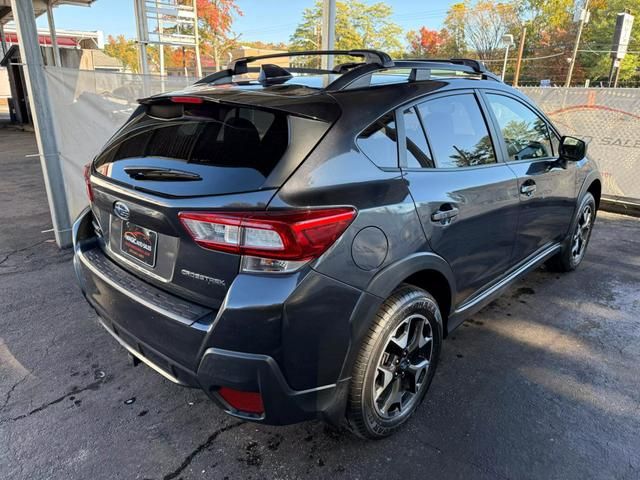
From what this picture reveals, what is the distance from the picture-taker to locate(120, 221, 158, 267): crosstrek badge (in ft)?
6.53

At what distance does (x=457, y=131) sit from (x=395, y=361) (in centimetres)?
136

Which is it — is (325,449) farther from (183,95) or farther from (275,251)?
(183,95)

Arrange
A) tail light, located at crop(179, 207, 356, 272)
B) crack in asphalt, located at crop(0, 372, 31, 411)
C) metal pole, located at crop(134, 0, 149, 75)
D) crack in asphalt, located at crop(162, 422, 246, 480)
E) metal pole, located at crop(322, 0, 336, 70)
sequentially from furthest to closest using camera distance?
metal pole, located at crop(134, 0, 149, 75) → metal pole, located at crop(322, 0, 336, 70) → crack in asphalt, located at crop(0, 372, 31, 411) → crack in asphalt, located at crop(162, 422, 246, 480) → tail light, located at crop(179, 207, 356, 272)

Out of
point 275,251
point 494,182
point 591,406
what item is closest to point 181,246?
point 275,251

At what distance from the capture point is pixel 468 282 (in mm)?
2666

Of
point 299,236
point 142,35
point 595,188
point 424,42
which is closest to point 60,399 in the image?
point 299,236

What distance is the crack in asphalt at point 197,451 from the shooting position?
206 cm

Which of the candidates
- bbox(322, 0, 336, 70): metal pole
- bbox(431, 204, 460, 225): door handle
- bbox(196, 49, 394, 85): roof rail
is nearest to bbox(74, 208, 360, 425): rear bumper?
bbox(431, 204, 460, 225): door handle

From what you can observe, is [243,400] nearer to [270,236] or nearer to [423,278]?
[270,236]

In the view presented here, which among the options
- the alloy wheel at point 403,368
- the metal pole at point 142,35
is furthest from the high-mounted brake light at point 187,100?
the metal pole at point 142,35

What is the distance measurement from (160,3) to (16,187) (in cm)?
519

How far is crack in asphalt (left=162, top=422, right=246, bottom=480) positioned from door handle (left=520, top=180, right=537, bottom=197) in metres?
2.30

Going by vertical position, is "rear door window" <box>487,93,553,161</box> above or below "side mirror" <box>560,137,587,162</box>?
above

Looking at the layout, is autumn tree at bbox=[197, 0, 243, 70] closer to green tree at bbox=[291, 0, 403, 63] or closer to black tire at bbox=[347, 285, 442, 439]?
green tree at bbox=[291, 0, 403, 63]
